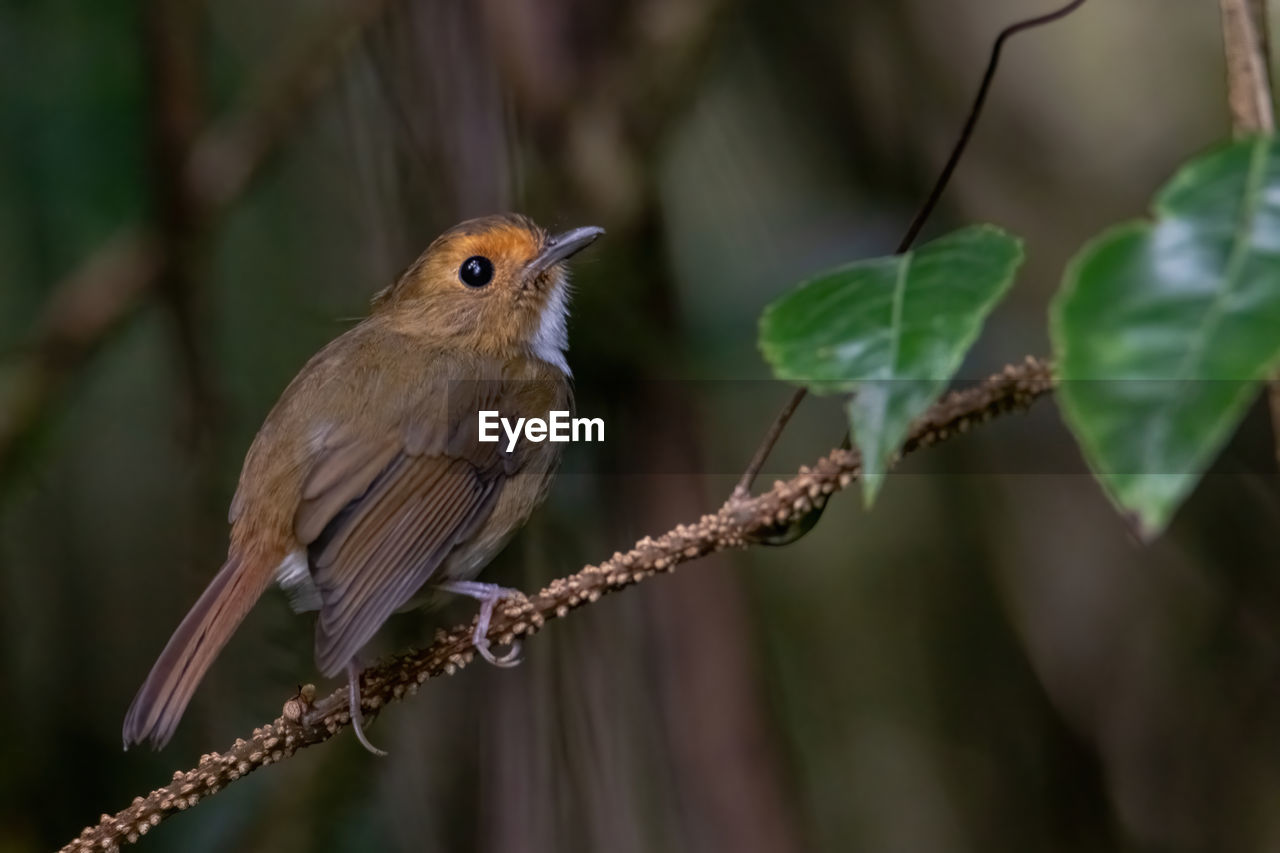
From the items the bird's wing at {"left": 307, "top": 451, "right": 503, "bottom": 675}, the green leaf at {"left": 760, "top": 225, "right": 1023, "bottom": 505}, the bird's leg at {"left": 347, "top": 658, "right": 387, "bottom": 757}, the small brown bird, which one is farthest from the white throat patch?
the green leaf at {"left": 760, "top": 225, "right": 1023, "bottom": 505}

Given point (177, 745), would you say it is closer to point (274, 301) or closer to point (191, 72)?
point (274, 301)

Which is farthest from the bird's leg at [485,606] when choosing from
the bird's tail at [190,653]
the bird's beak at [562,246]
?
the bird's beak at [562,246]

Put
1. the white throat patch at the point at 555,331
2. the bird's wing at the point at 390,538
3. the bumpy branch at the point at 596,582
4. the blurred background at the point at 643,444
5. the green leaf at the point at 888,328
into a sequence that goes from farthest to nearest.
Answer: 1. the blurred background at the point at 643,444
2. the white throat patch at the point at 555,331
3. the bird's wing at the point at 390,538
4. the bumpy branch at the point at 596,582
5. the green leaf at the point at 888,328

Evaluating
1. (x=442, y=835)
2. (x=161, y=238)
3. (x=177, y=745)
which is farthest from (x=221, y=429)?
(x=442, y=835)

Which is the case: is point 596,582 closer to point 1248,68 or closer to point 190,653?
point 190,653

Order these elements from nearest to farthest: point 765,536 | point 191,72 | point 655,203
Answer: point 765,536, point 655,203, point 191,72

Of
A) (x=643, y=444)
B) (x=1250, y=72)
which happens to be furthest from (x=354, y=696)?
(x=1250, y=72)

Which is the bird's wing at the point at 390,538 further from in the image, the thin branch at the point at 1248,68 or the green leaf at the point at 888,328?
the thin branch at the point at 1248,68
